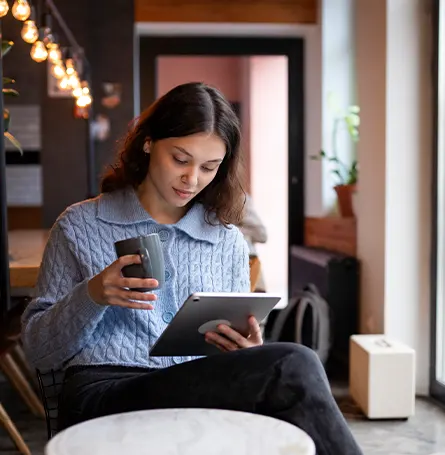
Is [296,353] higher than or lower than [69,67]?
lower

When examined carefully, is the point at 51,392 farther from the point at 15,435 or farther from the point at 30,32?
the point at 30,32

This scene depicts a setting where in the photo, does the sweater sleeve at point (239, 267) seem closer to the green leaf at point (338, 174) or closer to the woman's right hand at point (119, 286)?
the woman's right hand at point (119, 286)

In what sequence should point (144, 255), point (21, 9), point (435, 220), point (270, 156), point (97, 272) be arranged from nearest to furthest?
point (144, 255), point (97, 272), point (21, 9), point (435, 220), point (270, 156)

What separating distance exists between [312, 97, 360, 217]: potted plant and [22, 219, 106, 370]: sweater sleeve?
12.4 feet

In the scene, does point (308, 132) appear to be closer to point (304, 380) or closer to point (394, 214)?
point (394, 214)

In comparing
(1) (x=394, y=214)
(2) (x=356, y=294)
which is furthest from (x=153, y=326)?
(2) (x=356, y=294)

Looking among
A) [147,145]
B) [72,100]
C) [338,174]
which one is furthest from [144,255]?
[72,100]

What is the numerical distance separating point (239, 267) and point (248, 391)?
0.53 m

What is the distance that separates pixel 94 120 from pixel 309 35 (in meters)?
1.83

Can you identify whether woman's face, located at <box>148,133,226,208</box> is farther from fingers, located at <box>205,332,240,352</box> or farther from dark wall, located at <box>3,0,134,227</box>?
dark wall, located at <box>3,0,134,227</box>

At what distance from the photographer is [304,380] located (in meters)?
1.59

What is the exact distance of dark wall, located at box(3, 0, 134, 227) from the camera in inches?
267

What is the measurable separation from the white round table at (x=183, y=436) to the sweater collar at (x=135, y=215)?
0.58m

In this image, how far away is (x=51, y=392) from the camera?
192 cm
